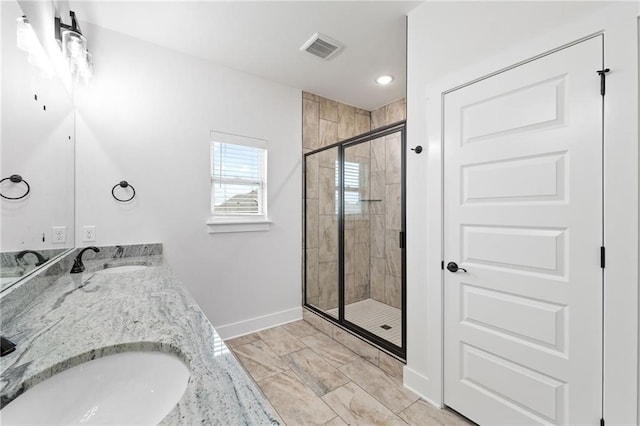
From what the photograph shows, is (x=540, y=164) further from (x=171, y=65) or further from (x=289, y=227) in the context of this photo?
(x=171, y=65)

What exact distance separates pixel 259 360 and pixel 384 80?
3.16 metres

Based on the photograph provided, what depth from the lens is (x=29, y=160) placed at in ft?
4.19

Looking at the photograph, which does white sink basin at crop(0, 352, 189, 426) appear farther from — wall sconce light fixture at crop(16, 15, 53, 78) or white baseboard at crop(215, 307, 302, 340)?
white baseboard at crop(215, 307, 302, 340)

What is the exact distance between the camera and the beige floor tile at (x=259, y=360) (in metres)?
2.20

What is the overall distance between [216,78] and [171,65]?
1.31 ft

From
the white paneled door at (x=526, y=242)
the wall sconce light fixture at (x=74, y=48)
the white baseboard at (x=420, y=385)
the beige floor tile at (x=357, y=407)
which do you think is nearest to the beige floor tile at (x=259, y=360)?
the beige floor tile at (x=357, y=407)

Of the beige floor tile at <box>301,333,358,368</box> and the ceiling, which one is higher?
the ceiling

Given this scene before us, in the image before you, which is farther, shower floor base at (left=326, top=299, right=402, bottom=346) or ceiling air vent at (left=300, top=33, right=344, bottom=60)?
shower floor base at (left=326, top=299, right=402, bottom=346)

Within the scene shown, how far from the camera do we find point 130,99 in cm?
231

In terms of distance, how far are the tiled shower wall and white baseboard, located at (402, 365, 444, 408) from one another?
→ 93 centimetres

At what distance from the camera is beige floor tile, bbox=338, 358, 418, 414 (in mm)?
1843

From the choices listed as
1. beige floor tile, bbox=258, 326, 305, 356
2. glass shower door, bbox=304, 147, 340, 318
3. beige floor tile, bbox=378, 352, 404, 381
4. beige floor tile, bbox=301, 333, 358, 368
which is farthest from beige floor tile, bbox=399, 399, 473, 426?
glass shower door, bbox=304, 147, 340, 318

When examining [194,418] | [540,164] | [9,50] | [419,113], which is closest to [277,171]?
[419,113]

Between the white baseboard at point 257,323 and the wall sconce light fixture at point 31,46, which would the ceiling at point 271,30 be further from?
the white baseboard at point 257,323
